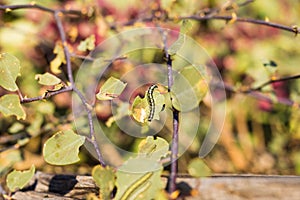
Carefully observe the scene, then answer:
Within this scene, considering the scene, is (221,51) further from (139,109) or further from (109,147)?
(139,109)

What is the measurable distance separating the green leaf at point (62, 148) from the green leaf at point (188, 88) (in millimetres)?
138

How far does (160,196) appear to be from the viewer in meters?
0.57

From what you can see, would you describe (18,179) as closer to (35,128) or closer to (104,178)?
(104,178)

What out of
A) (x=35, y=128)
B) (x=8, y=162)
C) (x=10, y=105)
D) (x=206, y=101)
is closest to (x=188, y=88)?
(x=10, y=105)

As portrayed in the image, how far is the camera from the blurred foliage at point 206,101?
4.20ft

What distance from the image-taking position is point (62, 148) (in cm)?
58

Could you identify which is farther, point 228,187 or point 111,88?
point 228,187

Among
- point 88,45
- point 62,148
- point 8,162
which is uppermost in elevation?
point 88,45

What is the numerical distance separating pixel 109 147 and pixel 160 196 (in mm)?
793

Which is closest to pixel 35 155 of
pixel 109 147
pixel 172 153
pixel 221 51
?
pixel 109 147

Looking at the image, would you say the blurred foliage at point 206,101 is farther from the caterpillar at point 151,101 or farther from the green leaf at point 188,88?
the caterpillar at point 151,101

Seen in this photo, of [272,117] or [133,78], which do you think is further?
[272,117]

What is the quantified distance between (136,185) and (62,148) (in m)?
0.11

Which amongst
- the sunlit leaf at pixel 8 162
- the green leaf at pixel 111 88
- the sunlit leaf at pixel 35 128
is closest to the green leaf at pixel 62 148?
the green leaf at pixel 111 88
